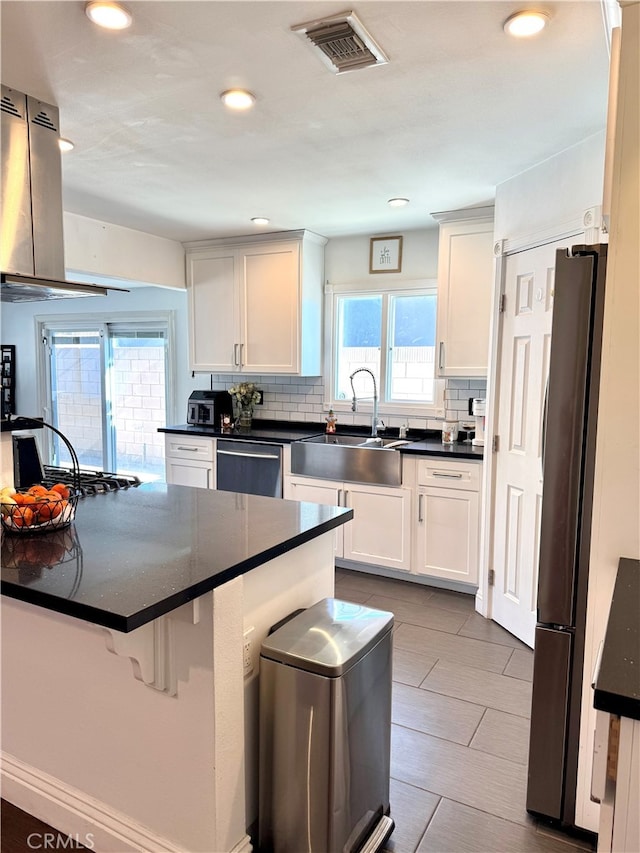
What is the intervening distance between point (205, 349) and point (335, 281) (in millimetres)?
1249

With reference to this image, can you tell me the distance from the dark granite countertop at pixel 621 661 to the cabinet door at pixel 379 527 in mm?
2512

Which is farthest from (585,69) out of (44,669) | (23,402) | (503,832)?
(23,402)

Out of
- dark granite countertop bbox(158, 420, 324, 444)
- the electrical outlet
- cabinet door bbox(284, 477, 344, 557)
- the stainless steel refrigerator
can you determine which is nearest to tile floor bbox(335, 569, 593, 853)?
the stainless steel refrigerator

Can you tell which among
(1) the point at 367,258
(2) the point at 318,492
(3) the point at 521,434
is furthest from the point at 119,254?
(3) the point at 521,434

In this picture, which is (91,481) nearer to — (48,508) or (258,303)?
(48,508)

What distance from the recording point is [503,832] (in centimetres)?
182

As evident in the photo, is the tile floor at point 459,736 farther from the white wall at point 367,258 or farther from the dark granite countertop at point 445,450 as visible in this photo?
the white wall at point 367,258

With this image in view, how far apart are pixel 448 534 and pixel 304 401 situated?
1.79 meters

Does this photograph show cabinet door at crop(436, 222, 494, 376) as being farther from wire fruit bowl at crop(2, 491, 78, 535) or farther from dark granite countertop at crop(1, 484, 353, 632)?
A: wire fruit bowl at crop(2, 491, 78, 535)

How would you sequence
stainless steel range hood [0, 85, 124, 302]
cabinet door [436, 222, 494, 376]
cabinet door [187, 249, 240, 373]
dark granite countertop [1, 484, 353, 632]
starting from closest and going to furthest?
dark granite countertop [1, 484, 353, 632] → stainless steel range hood [0, 85, 124, 302] → cabinet door [436, 222, 494, 376] → cabinet door [187, 249, 240, 373]

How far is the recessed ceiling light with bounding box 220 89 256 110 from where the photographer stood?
215cm

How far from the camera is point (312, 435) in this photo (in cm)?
448

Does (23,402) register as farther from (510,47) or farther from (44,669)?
(510,47)

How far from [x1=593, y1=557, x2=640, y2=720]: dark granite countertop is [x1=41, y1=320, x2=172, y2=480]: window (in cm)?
504
